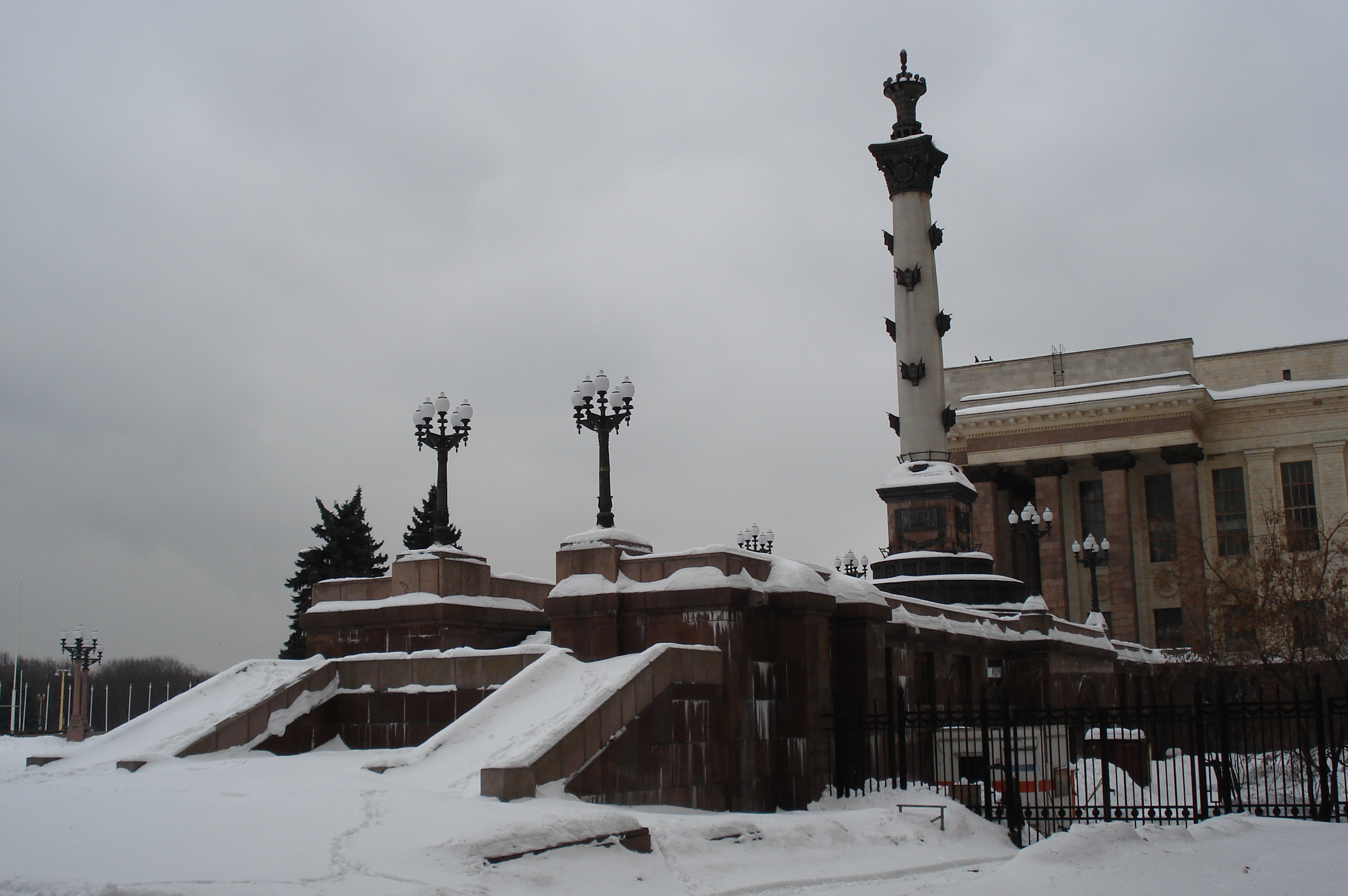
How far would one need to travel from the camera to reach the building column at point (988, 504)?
196ft

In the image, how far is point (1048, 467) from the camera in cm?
5938

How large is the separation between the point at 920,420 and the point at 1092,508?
2703 centimetres

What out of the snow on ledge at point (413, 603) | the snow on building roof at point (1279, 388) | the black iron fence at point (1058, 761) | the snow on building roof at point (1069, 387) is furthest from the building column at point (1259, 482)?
the snow on ledge at point (413, 603)

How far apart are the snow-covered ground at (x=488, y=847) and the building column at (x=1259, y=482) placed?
4626 centimetres

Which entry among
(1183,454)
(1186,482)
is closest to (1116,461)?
(1183,454)

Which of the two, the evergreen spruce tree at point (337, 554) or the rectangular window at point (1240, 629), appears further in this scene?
the evergreen spruce tree at point (337, 554)

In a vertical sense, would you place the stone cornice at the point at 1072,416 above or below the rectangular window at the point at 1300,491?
above

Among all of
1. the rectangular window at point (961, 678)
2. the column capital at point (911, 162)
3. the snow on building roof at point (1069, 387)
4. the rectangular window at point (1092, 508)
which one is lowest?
the rectangular window at point (961, 678)

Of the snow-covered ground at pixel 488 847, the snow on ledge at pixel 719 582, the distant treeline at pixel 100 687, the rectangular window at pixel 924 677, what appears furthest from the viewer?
the distant treeline at pixel 100 687

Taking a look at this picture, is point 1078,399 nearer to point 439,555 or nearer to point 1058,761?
point 1058,761

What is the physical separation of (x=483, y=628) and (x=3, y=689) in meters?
75.2

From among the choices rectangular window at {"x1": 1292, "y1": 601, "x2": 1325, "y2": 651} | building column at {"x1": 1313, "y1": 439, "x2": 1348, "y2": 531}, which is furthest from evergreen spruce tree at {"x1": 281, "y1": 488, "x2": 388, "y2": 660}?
building column at {"x1": 1313, "y1": 439, "x2": 1348, "y2": 531}

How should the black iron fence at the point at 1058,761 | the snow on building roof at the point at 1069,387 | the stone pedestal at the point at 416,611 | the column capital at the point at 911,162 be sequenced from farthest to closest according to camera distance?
the snow on building roof at the point at 1069,387 < the column capital at the point at 911,162 < the stone pedestal at the point at 416,611 < the black iron fence at the point at 1058,761

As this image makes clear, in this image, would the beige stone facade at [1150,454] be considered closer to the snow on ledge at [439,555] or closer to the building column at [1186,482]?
the building column at [1186,482]
